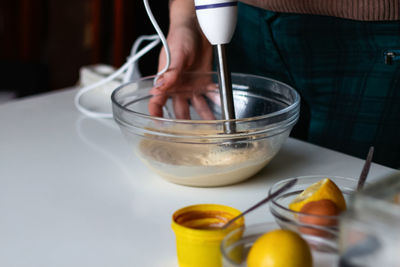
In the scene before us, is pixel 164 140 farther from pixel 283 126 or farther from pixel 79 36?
pixel 79 36

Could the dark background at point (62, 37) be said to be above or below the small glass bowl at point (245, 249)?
below

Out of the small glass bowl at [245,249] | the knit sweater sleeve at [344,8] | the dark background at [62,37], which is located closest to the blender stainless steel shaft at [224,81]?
the small glass bowl at [245,249]

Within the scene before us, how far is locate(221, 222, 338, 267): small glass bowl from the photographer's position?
44 cm

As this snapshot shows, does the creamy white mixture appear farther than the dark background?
No

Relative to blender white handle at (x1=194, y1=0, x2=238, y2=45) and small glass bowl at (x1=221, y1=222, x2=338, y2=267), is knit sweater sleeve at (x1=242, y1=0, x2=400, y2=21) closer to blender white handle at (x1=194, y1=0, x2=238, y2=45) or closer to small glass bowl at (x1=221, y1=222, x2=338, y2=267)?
blender white handle at (x1=194, y1=0, x2=238, y2=45)

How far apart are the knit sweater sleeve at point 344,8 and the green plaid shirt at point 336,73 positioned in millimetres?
55

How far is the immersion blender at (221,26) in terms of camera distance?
0.64m

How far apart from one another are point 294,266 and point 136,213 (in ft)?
0.96

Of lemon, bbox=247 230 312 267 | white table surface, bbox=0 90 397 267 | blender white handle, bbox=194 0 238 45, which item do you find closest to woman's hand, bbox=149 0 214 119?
white table surface, bbox=0 90 397 267

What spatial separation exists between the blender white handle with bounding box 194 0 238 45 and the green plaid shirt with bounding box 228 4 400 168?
0.43 metres

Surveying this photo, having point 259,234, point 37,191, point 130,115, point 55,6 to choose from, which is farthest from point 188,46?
point 55,6

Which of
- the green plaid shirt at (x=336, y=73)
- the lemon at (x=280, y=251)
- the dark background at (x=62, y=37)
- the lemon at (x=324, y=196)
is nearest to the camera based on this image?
the lemon at (x=280, y=251)

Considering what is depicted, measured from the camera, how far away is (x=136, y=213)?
0.65 m

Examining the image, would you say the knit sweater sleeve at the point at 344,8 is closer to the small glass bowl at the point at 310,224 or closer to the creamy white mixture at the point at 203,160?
the creamy white mixture at the point at 203,160
